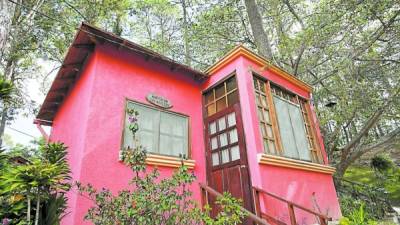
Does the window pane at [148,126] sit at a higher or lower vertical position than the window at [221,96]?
lower

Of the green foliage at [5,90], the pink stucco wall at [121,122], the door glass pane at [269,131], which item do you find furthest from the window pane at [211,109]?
the green foliage at [5,90]

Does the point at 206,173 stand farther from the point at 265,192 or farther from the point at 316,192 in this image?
the point at 316,192

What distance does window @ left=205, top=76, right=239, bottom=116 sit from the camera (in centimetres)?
592

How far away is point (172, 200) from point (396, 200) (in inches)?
492

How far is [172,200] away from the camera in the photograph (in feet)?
9.79

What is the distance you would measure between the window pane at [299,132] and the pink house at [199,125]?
0.03 metres

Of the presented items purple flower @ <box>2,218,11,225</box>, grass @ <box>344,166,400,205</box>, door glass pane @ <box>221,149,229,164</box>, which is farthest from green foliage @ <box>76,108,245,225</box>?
grass @ <box>344,166,400,205</box>

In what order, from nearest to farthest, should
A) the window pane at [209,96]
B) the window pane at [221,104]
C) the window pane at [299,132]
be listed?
the window pane at [221,104] < the window pane at [299,132] < the window pane at [209,96]

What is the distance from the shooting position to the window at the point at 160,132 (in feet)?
17.3

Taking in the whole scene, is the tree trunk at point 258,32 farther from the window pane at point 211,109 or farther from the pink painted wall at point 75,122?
the pink painted wall at point 75,122

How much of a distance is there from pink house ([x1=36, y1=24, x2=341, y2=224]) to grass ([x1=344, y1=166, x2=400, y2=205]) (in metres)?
7.33

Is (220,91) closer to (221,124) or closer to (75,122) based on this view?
(221,124)

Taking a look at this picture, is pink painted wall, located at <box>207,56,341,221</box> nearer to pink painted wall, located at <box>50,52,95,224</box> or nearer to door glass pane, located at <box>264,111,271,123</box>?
door glass pane, located at <box>264,111,271,123</box>

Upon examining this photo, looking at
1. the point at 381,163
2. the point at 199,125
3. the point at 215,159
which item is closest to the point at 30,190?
the point at 215,159
